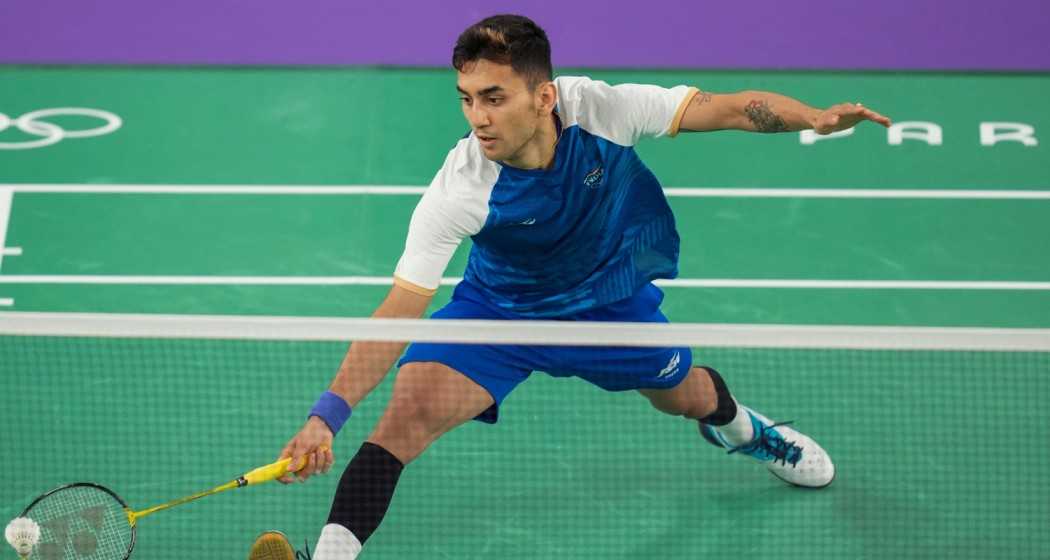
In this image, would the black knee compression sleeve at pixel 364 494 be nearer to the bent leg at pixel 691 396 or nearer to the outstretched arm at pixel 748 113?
the bent leg at pixel 691 396

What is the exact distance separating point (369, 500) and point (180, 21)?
5.62 meters

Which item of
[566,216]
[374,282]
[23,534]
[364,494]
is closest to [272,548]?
[364,494]

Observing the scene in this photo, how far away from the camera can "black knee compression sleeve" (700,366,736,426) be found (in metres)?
6.37

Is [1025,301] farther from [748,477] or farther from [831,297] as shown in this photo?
[748,477]

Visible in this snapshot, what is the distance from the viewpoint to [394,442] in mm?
5520

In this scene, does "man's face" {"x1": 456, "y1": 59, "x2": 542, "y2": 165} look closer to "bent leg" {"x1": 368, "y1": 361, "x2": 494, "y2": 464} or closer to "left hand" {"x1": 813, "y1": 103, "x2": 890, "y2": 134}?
"bent leg" {"x1": 368, "y1": 361, "x2": 494, "y2": 464}

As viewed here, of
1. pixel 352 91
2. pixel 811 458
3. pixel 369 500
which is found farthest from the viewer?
pixel 352 91

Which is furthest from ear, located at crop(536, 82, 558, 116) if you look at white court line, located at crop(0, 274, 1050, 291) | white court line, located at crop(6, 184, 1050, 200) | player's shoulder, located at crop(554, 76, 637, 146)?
white court line, located at crop(6, 184, 1050, 200)

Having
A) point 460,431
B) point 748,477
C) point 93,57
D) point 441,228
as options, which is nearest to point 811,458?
point 748,477

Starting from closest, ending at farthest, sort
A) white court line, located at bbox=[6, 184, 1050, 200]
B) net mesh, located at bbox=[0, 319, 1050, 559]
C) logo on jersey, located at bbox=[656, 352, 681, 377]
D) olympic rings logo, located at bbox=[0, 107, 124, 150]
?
logo on jersey, located at bbox=[656, 352, 681, 377]
net mesh, located at bbox=[0, 319, 1050, 559]
white court line, located at bbox=[6, 184, 1050, 200]
olympic rings logo, located at bbox=[0, 107, 124, 150]

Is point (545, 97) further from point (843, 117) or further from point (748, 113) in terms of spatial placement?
point (843, 117)

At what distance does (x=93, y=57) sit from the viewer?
388 inches

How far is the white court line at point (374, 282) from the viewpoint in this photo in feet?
26.3

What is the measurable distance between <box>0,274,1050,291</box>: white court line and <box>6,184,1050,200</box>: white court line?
29.6 inches
